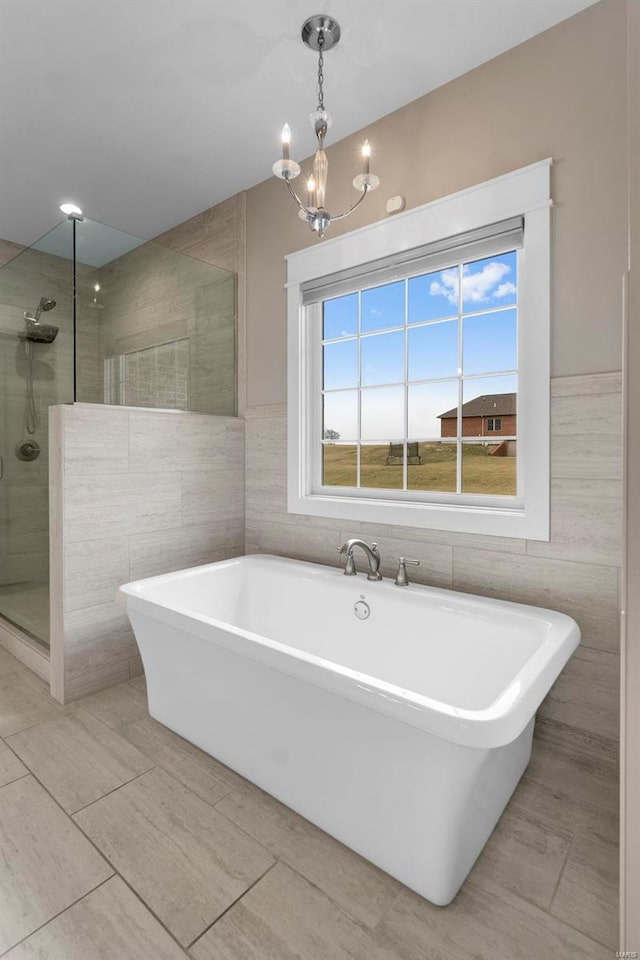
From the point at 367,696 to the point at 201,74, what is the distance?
2496 mm

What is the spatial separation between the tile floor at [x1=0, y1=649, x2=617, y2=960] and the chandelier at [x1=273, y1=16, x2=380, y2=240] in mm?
1942

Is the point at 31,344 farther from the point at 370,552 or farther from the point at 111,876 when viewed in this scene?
the point at 111,876

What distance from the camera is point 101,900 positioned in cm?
124

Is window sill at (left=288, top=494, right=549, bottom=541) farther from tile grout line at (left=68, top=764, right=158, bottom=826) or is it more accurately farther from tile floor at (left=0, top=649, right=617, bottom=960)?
tile grout line at (left=68, top=764, right=158, bottom=826)

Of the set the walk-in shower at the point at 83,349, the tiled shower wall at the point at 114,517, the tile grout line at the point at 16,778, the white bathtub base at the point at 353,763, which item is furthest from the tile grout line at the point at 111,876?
the walk-in shower at the point at 83,349

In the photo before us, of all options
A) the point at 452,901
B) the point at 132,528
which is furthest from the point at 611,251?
the point at 132,528

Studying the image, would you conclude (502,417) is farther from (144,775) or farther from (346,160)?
(144,775)

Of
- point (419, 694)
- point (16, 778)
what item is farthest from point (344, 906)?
point (16, 778)

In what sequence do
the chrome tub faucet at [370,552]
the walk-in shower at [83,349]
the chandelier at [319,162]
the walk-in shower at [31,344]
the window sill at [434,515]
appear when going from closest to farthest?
the chandelier at [319,162] < the window sill at [434,515] < the chrome tub faucet at [370,552] < the walk-in shower at [83,349] < the walk-in shower at [31,344]

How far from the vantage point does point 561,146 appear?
5.94 ft

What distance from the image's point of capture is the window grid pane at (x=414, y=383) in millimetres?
2156

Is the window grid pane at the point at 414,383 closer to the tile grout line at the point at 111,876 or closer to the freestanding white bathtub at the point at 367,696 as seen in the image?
the freestanding white bathtub at the point at 367,696

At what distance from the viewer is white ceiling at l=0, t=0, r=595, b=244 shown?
5.79 ft

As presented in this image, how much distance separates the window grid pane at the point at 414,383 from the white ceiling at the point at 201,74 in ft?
2.66
